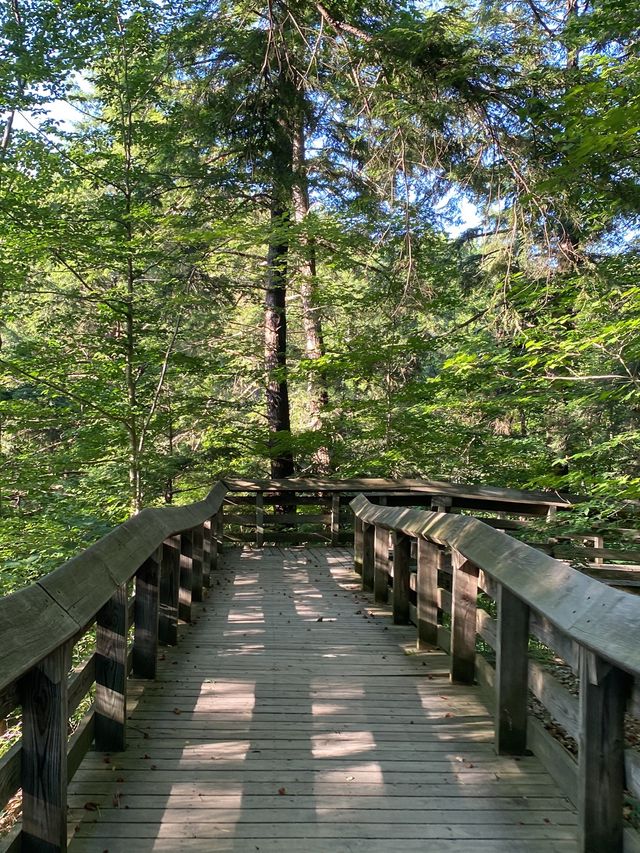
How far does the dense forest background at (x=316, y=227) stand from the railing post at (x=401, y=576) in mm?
2264

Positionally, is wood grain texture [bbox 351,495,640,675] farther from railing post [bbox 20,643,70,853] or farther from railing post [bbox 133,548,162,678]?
railing post [bbox 133,548,162,678]

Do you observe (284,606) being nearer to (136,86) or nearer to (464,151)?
(464,151)

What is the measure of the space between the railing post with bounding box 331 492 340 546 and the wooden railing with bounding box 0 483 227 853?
8248mm

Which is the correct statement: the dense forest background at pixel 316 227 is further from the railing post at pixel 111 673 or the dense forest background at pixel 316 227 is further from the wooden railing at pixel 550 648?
the railing post at pixel 111 673

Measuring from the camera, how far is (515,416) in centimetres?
1614

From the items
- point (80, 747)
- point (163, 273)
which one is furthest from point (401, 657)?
point (163, 273)

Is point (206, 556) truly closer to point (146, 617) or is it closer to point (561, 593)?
point (146, 617)

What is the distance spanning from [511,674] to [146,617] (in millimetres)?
2145

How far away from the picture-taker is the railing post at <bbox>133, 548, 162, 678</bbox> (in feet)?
13.3

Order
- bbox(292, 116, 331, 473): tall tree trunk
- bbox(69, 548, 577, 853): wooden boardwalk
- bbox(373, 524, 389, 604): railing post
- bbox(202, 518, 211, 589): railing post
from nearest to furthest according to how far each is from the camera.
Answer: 1. bbox(69, 548, 577, 853): wooden boardwalk
2. bbox(373, 524, 389, 604): railing post
3. bbox(202, 518, 211, 589): railing post
4. bbox(292, 116, 331, 473): tall tree trunk

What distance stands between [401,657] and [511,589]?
241 centimetres

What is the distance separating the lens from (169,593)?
5.23m

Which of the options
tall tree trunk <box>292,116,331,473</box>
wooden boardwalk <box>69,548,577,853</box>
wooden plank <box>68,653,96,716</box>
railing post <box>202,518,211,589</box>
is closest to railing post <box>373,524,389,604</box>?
wooden boardwalk <box>69,548,577,853</box>

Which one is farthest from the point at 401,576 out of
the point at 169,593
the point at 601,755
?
the point at 601,755
